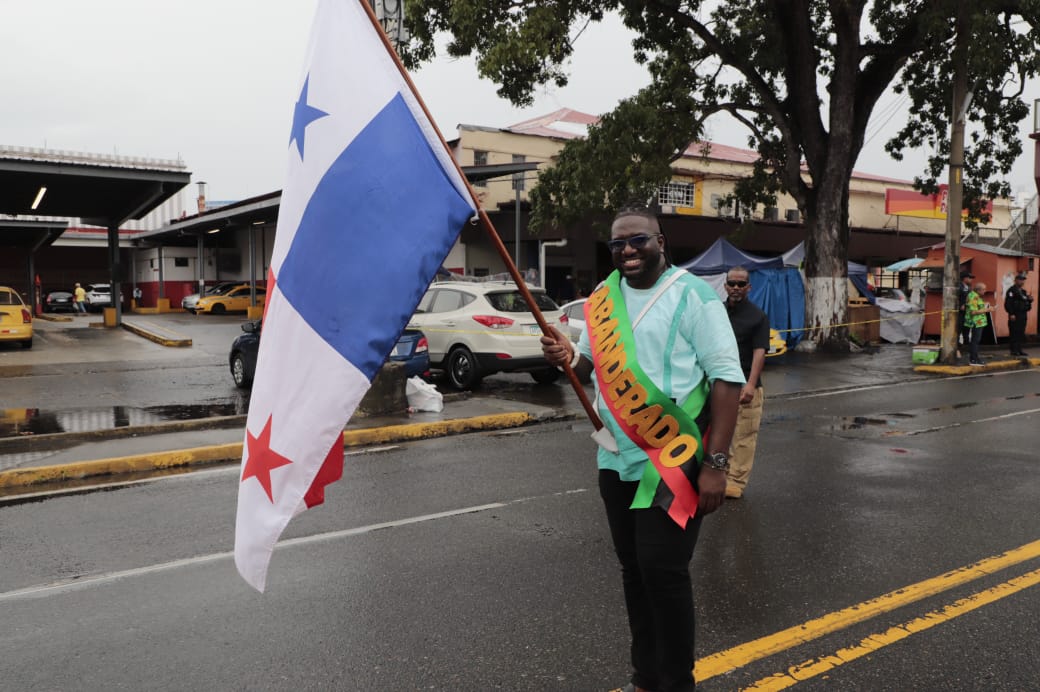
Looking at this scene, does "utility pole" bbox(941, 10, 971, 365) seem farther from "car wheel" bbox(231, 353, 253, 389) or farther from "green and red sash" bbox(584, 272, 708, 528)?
"green and red sash" bbox(584, 272, 708, 528)

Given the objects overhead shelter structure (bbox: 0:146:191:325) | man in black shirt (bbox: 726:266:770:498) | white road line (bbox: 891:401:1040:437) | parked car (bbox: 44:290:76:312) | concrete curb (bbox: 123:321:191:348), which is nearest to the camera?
man in black shirt (bbox: 726:266:770:498)

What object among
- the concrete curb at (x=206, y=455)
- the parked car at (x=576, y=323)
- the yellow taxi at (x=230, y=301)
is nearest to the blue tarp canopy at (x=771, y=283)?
the parked car at (x=576, y=323)

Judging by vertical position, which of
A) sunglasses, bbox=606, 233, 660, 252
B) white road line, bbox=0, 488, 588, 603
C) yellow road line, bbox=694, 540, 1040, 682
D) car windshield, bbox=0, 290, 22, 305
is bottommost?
white road line, bbox=0, 488, 588, 603

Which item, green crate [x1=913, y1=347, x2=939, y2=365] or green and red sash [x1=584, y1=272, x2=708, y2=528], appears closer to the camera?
green and red sash [x1=584, y1=272, x2=708, y2=528]

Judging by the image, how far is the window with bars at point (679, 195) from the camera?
3875 cm

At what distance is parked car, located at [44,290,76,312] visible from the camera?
48.2 m

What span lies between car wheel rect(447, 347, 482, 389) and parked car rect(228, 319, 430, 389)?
1.51 ft

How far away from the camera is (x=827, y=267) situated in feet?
67.8

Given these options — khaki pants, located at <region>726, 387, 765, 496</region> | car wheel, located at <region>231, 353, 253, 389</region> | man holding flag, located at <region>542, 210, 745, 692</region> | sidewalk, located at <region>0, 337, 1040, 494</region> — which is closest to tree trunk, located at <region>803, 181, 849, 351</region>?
sidewalk, located at <region>0, 337, 1040, 494</region>

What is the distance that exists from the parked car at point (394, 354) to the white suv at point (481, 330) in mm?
508

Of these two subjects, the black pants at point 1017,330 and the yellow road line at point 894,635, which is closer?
the yellow road line at point 894,635

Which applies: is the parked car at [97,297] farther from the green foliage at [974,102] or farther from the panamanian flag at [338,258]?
the panamanian flag at [338,258]

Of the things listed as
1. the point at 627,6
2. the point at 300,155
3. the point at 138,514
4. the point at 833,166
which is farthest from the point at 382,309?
the point at 833,166

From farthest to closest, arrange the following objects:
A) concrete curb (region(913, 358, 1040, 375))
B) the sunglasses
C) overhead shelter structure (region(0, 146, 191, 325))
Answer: overhead shelter structure (region(0, 146, 191, 325)) → concrete curb (region(913, 358, 1040, 375)) → the sunglasses
